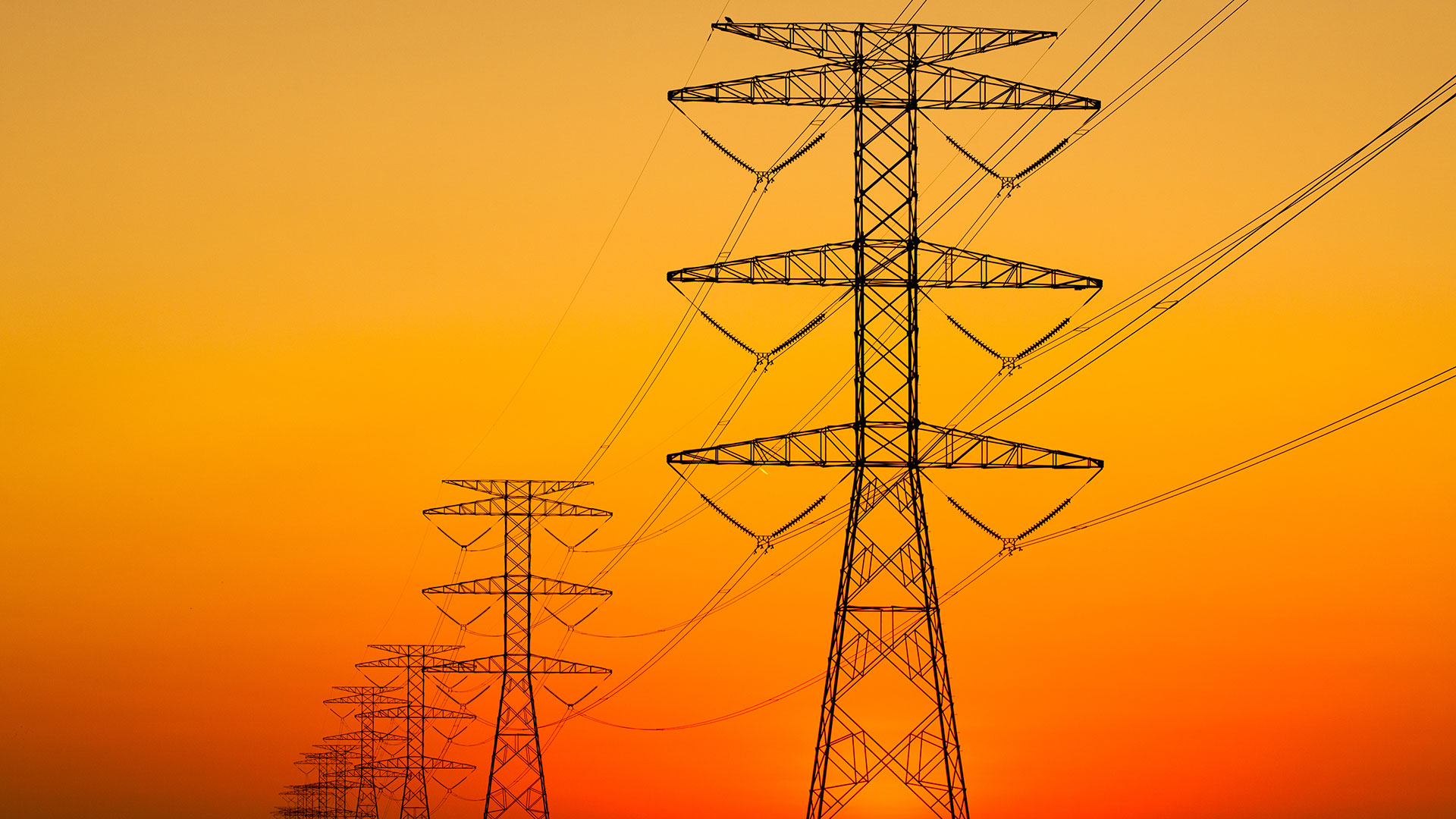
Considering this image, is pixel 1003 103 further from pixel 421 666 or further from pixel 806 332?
pixel 421 666

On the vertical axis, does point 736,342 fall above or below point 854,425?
above

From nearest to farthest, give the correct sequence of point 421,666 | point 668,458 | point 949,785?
point 949,785 → point 668,458 → point 421,666

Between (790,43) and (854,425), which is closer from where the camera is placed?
(854,425)

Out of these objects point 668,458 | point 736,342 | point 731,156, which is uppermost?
point 731,156

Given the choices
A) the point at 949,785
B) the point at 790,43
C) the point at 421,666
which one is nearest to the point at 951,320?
the point at 790,43

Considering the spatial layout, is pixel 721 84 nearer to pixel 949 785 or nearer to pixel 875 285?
pixel 875 285

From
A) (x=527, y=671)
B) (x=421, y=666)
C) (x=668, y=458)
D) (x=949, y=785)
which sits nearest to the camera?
(x=949, y=785)

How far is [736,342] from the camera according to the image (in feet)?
107

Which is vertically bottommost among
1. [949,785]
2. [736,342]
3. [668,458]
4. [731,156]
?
[949,785]

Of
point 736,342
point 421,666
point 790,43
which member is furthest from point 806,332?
point 421,666

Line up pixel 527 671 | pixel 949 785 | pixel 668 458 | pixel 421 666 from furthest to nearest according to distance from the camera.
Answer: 1. pixel 421 666
2. pixel 527 671
3. pixel 668 458
4. pixel 949 785

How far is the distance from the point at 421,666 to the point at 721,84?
47491 millimetres

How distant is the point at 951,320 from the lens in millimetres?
32094

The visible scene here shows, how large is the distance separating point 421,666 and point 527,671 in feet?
66.1
